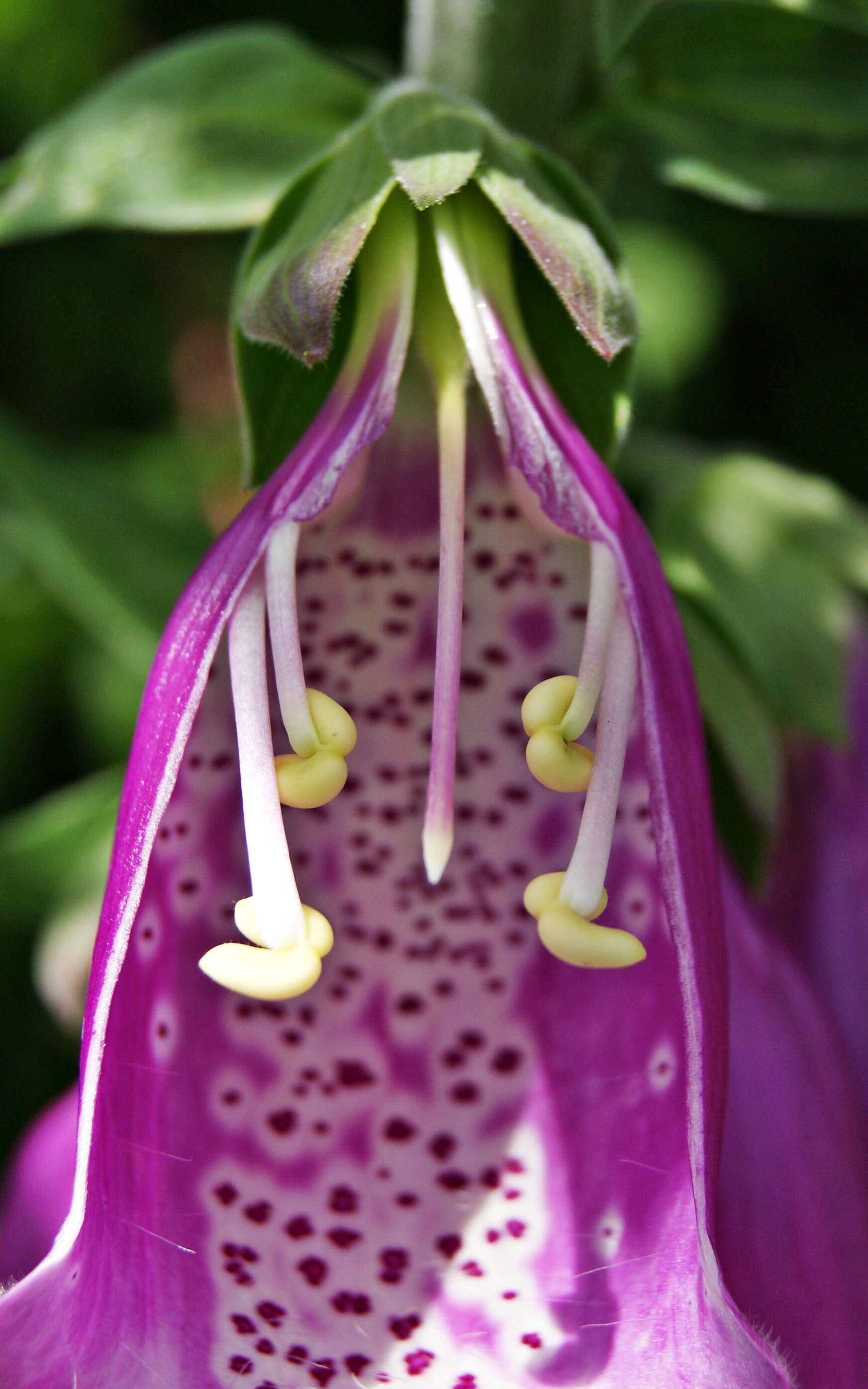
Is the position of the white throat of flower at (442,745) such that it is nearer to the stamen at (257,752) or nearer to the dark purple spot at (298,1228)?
the stamen at (257,752)

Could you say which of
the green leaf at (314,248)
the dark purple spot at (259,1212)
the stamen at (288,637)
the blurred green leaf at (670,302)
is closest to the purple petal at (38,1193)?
the dark purple spot at (259,1212)

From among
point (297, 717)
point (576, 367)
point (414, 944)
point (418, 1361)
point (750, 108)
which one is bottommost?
point (418, 1361)

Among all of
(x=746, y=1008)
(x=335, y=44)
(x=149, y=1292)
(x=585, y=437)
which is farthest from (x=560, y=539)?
(x=335, y=44)

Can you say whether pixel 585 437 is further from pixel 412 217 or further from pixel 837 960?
pixel 837 960

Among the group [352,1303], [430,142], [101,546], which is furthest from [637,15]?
[352,1303]

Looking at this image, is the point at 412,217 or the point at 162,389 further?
the point at 162,389

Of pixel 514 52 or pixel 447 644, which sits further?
pixel 514 52

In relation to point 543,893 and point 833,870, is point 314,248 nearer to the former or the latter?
point 543,893
